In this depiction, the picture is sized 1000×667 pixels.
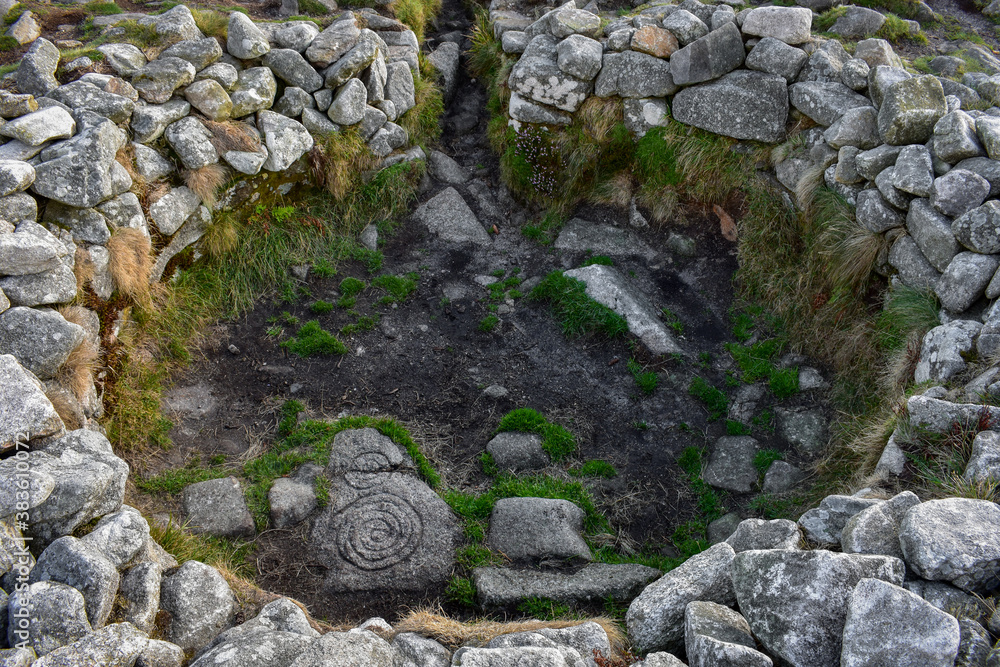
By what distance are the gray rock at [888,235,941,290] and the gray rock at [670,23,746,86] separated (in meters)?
2.98

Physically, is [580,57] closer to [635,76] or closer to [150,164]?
[635,76]

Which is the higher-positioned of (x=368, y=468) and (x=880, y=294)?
(x=880, y=294)

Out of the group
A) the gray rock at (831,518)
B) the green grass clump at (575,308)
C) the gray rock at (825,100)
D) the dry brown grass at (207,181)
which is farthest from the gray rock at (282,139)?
the gray rock at (831,518)

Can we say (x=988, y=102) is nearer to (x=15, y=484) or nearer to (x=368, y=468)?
(x=368, y=468)

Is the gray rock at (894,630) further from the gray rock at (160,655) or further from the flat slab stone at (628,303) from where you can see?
the flat slab stone at (628,303)

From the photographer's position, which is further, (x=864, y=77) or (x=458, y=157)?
(x=458, y=157)

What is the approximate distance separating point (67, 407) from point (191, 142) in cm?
329

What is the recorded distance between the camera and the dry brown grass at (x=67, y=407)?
560cm

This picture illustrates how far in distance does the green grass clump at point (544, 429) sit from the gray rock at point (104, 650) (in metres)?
3.81

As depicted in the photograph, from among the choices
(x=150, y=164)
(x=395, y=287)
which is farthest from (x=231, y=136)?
(x=395, y=287)

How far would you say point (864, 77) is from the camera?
25.3 ft

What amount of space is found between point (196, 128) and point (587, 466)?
5568 mm

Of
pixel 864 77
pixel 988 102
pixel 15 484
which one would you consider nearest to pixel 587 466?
pixel 15 484

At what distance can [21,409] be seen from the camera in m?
4.84
